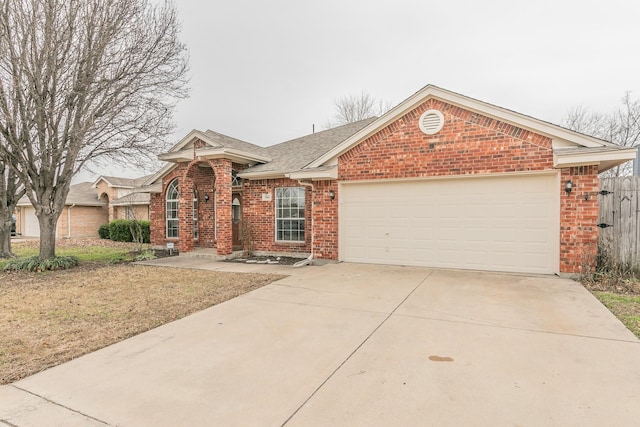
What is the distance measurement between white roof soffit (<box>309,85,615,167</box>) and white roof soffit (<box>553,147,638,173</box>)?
0.31m

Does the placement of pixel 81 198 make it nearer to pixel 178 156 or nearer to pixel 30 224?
pixel 30 224

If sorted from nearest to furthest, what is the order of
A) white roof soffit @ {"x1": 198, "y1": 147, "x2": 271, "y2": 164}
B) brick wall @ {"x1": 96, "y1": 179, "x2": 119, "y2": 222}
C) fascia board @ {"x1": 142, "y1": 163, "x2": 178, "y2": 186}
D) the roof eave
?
the roof eave → white roof soffit @ {"x1": 198, "y1": 147, "x2": 271, "y2": 164} → fascia board @ {"x1": 142, "y1": 163, "x2": 178, "y2": 186} → brick wall @ {"x1": 96, "y1": 179, "x2": 119, "y2": 222}

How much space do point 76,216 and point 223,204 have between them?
18.2m

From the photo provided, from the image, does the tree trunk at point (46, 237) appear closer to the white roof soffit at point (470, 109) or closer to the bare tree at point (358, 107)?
the white roof soffit at point (470, 109)

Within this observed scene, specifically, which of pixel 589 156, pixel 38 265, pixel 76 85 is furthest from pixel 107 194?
pixel 589 156

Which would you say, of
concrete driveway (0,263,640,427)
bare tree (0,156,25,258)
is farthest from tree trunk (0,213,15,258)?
concrete driveway (0,263,640,427)

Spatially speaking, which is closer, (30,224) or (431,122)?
(431,122)

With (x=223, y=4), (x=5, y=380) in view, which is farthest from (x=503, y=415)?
(x=223, y=4)

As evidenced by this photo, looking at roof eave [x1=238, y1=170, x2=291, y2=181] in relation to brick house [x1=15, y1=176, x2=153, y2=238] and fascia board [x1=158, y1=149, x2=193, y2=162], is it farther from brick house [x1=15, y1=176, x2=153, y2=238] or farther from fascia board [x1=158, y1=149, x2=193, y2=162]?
brick house [x1=15, y1=176, x2=153, y2=238]

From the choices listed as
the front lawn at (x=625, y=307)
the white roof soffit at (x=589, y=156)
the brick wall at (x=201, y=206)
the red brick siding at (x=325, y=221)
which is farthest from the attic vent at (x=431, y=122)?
the brick wall at (x=201, y=206)

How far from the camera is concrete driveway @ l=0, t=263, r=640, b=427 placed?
2535 mm

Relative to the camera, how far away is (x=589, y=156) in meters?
6.68

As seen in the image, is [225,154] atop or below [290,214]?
atop

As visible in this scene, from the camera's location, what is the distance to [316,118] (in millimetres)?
29531
